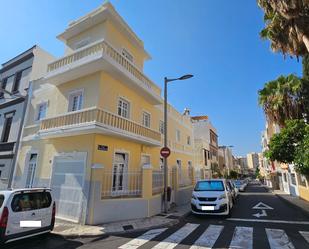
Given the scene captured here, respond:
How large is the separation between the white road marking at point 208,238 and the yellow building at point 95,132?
11.0 feet

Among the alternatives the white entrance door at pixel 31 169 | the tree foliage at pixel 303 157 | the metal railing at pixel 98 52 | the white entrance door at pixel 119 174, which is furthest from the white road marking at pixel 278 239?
the white entrance door at pixel 31 169

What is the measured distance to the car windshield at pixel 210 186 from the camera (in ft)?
35.8

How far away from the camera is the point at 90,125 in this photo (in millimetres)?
8680

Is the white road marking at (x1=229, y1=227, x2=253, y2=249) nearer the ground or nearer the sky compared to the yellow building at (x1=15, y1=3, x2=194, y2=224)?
nearer the ground

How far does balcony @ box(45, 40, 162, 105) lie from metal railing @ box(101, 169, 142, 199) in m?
5.08

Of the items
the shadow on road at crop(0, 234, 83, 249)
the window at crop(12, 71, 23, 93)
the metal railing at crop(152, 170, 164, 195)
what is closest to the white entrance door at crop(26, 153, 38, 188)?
the shadow on road at crop(0, 234, 83, 249)

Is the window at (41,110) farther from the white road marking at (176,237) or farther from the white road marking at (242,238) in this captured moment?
the white road marking at (242,238)

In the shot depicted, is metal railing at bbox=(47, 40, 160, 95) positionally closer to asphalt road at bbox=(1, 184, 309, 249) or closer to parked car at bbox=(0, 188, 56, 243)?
parked car at bbox=(0, 188, 56, 243)

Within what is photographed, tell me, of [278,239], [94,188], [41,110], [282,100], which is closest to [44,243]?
[94,188]

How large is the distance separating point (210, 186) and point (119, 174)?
200 inches

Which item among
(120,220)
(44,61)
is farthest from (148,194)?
(44,61)

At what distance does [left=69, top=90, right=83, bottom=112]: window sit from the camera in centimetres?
1100

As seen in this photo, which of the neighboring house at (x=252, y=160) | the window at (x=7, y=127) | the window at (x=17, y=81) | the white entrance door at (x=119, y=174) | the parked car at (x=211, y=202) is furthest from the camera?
the neighboring house at (x=252, y=160)

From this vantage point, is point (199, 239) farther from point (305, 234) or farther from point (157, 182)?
point (157, 182)
